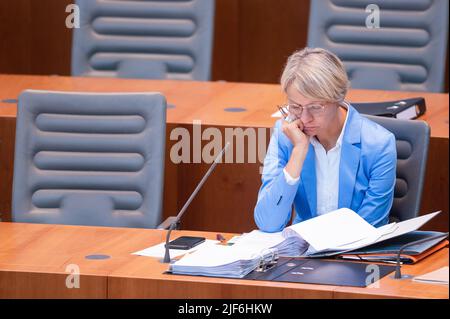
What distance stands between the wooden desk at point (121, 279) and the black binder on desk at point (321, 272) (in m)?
0.04

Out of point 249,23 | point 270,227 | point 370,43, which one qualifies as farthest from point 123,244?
point 249,23

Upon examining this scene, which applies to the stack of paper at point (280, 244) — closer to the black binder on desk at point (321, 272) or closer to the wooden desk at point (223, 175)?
the black binder on desk at point (321, 272)

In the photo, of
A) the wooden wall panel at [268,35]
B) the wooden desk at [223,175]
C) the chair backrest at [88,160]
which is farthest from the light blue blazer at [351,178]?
the wooden wall panel at [268,35]

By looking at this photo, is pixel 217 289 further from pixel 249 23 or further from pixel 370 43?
pixel 249 23

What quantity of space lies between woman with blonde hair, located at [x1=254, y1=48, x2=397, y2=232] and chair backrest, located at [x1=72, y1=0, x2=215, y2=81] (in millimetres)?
1587

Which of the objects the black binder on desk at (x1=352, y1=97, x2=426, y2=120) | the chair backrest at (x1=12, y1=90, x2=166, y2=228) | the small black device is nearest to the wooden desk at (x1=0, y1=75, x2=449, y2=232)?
the black binder on desk at (x1=352, y1=97, x2=426, y2=120)

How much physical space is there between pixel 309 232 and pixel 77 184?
1012mm

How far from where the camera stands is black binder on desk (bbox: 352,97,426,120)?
144 inches

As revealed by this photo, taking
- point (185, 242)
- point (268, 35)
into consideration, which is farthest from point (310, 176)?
point (268, 35)

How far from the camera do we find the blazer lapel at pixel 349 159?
308 centimetres

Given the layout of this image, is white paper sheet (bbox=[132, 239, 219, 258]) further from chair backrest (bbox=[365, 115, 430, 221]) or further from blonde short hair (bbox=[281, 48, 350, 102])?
chair backrest (bbox=[365, 115, 430, 221])

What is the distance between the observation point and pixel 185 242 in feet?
9.57

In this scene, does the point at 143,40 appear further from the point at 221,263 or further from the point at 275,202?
the point at 221,263

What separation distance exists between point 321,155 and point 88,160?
0.84 metres
